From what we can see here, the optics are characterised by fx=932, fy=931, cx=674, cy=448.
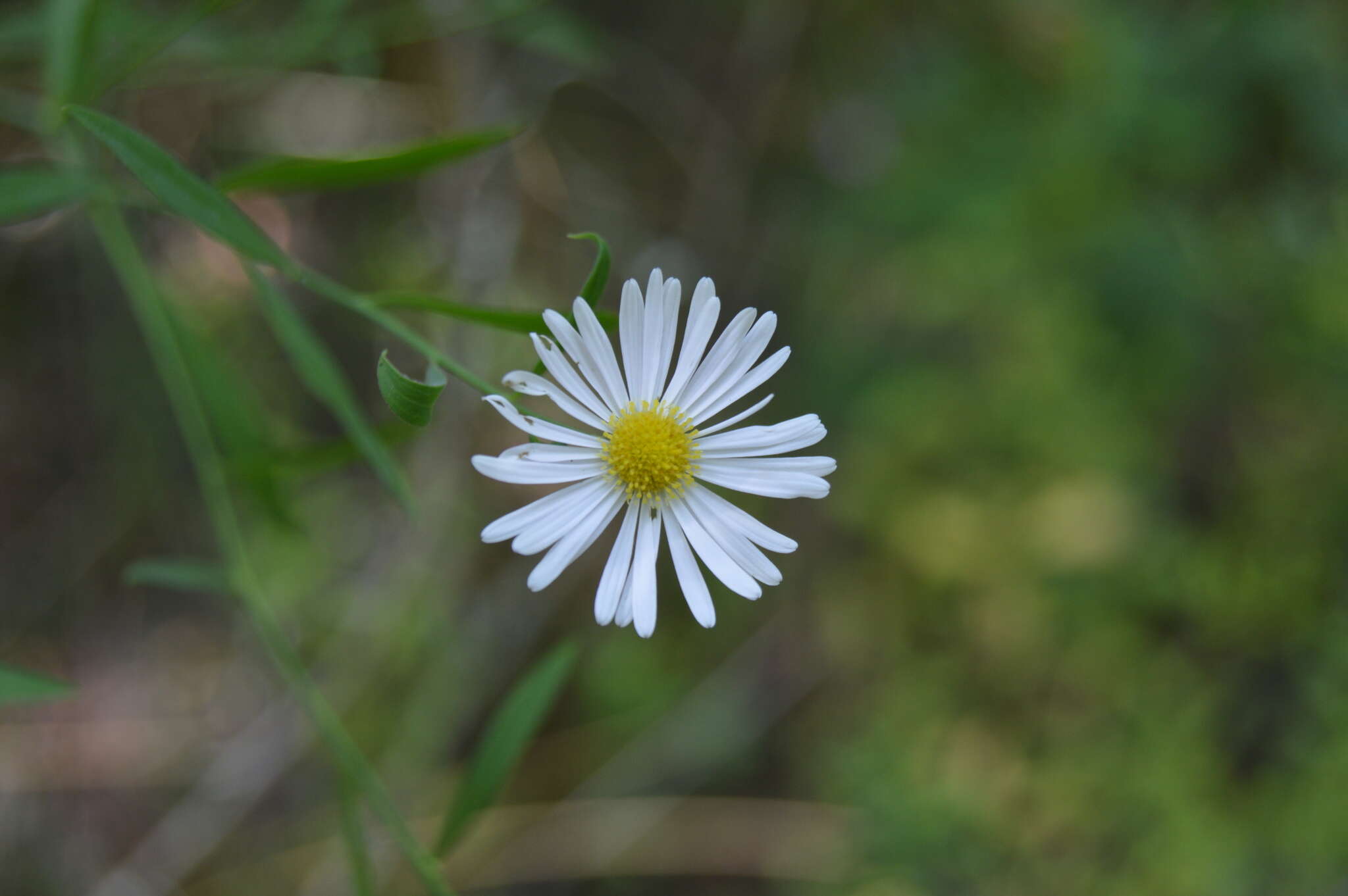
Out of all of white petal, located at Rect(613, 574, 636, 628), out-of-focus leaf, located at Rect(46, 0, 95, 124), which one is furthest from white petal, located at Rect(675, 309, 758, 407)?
out-of-focus leaf, located at Rect(46, 0, 95, 124)

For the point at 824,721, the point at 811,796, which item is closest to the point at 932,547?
the point at 824,721

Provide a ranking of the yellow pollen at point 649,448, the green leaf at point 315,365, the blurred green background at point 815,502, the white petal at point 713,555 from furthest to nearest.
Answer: the blurred green background at point 815,502
the green leaf at point 315,365
the yellow pollen at point 649,448
the white petal at point 713,555

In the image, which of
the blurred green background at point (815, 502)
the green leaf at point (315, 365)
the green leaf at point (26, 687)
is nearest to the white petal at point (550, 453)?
the green leaf at point (315, 365)

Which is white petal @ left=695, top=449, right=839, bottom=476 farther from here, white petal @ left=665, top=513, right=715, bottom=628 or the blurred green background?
the blurred green background

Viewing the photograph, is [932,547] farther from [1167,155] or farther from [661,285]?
[661,285]

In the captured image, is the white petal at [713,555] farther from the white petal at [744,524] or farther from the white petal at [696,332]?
the white petal at [696,332]

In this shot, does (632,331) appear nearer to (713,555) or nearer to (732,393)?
(732,393)
